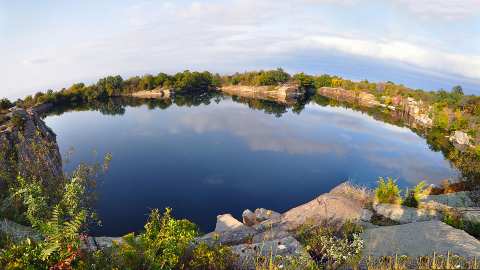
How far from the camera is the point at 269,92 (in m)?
86.4

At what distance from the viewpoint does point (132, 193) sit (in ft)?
85.7

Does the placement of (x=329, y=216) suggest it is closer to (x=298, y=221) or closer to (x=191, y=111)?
(x=298, y=221)

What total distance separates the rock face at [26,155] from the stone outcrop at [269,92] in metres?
59.5

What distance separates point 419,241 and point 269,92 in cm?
7642

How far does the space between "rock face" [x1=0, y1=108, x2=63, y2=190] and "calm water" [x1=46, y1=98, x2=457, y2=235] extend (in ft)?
19.0

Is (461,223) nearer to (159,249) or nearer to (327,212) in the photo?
(327,212)

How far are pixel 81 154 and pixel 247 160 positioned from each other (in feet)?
52.4

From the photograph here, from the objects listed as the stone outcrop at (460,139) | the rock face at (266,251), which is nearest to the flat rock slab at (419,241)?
the rock face at (266,251)

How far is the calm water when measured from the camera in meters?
25.4

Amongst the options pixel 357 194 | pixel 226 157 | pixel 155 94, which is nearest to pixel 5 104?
pixel 226 157

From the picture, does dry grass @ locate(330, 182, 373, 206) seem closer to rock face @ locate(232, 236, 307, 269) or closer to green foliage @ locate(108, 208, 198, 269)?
rock face @ locate(232, 236, 307, 269)

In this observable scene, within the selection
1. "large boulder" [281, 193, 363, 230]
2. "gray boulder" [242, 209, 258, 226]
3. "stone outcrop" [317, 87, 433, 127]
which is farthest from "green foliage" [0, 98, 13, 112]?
"stone outcrop" [317, 87, 433, 127]

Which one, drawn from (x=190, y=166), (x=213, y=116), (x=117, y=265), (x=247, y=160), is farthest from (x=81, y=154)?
(x=117, y=265)

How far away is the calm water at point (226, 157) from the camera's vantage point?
25.4 metres
